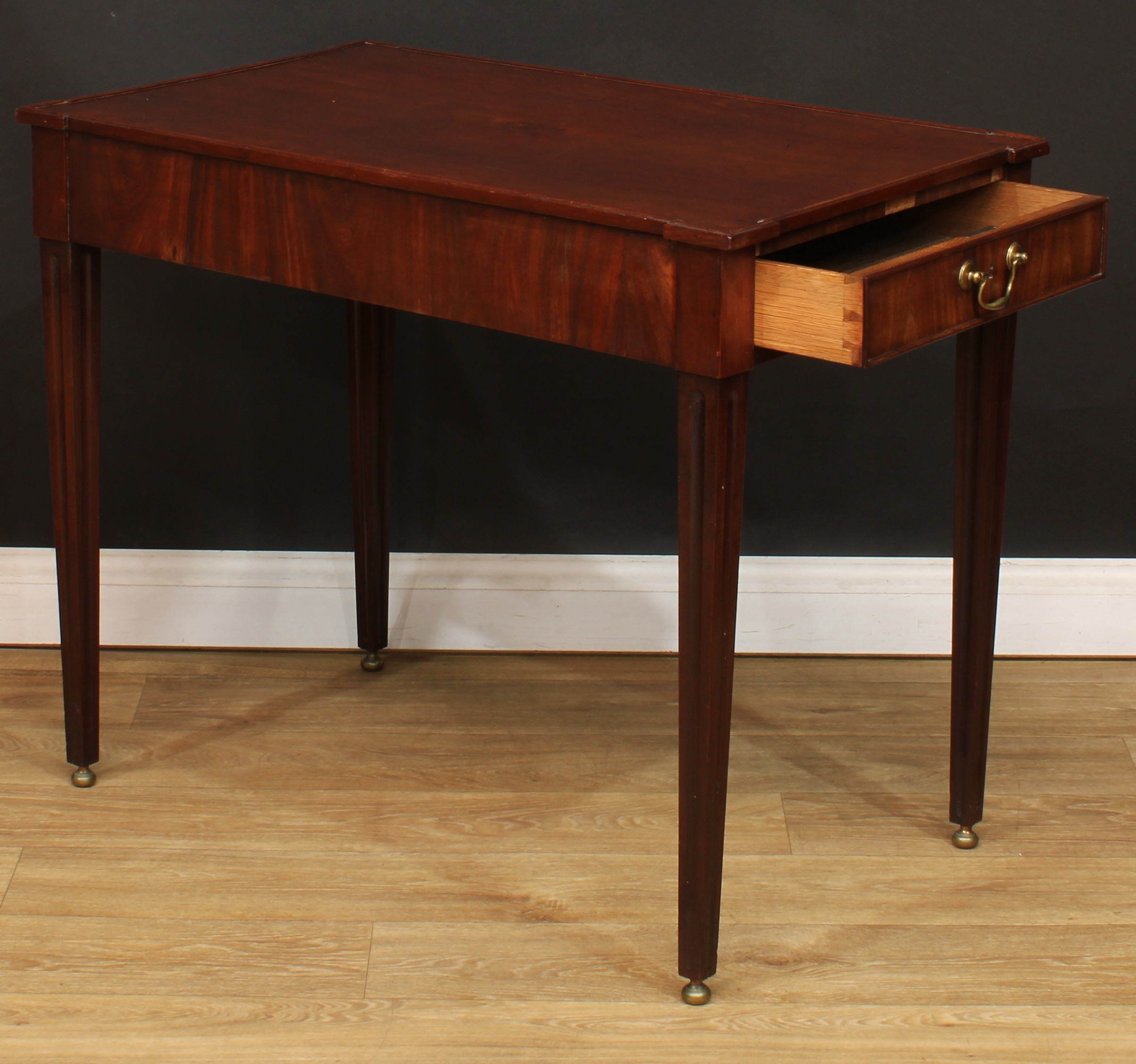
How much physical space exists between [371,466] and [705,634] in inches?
37.9

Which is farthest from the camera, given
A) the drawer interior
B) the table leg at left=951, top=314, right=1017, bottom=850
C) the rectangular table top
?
the table leg at left=951, top=314, right=1017, bottom=850

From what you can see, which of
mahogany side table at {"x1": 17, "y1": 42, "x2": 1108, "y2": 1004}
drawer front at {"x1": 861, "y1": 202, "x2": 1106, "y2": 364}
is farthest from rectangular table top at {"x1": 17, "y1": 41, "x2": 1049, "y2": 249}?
drawer front at {"x1": 861, "y1": 202, "x2": 1106, "y2": 364}

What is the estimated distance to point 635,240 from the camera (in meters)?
1.54

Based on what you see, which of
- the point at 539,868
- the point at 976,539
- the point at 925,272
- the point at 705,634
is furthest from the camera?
the point at 539,868

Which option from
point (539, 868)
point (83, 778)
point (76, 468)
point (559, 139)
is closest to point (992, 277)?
point (559, 139)

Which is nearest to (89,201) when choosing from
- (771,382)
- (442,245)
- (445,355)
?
(442,245)

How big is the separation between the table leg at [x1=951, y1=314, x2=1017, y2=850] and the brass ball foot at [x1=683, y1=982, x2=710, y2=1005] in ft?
1.53

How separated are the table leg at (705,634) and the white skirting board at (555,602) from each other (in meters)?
0.85

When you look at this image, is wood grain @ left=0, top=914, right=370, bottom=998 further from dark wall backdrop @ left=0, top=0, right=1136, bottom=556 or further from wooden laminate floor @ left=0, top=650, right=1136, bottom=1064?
dark wall backdrop @ left=0, top=0, right=1136, bottom=556

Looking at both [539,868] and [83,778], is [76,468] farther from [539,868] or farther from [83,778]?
[539,868]

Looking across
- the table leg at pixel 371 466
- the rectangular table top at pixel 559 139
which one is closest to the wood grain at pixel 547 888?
the table leg at pixel 371 466

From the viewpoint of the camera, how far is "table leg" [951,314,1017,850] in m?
1.87

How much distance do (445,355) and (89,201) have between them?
71cm

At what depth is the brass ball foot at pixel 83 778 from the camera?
2232 millimetres
